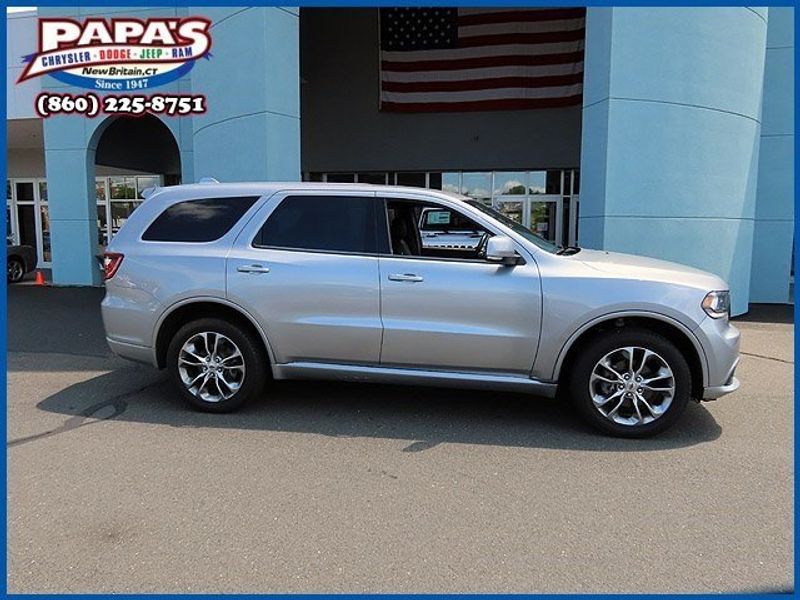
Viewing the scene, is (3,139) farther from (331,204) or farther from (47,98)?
(47,98)

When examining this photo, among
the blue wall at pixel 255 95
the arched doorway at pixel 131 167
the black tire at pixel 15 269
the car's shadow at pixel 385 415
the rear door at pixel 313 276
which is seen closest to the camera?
the car's shadow at pixel 385 415

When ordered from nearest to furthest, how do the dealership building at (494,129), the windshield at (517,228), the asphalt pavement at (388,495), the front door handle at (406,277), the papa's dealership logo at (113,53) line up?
the asphalt pavement at (388,495)
the front door handle at (406,277)
the windshield at (517,228)
the dealership building at (494,129)
the papa's dealership logo at (113,53)

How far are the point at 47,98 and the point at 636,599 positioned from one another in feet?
51.8

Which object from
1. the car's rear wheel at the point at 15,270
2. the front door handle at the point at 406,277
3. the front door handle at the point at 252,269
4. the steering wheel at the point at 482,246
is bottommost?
the car's rear wheel at the point at 15,270

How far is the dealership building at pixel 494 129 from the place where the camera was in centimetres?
838

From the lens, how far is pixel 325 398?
5648mm

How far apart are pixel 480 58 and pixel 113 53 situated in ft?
28.2

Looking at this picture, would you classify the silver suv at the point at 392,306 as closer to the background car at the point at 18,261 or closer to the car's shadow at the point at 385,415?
the car's shadow at the point at 385,415

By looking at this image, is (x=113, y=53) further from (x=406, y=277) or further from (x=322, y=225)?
(x=406, y=277)

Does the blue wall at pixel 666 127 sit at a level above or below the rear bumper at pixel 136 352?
above

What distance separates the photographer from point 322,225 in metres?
5.15

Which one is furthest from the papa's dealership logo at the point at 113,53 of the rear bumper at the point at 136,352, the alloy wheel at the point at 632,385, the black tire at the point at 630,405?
the alloy wheel at the point at 632,385

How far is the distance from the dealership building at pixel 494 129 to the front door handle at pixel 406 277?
14.8ft

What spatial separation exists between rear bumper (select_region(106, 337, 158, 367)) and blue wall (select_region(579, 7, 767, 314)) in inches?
236
